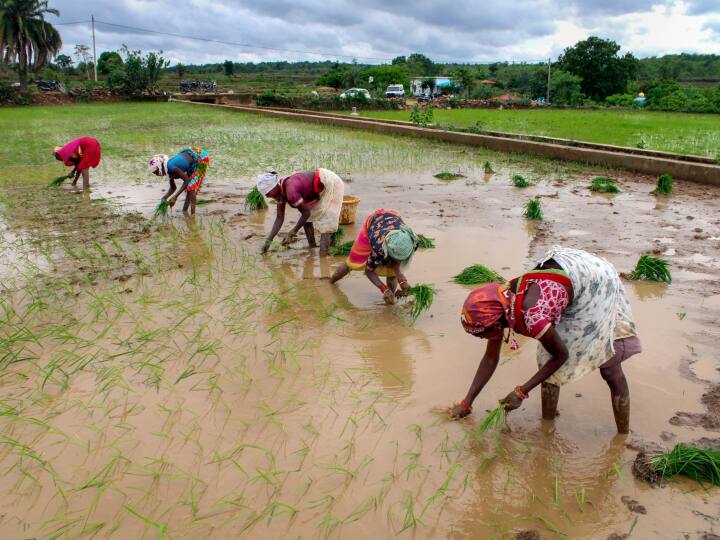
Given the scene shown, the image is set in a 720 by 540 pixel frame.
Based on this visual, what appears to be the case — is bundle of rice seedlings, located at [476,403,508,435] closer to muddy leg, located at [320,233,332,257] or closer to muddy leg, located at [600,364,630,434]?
muddy leg, located at [600,364,630,434]

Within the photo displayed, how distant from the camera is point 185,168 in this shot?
6.77 meters

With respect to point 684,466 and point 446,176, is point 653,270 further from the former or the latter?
point 446,176

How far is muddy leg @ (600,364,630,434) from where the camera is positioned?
2574 mm

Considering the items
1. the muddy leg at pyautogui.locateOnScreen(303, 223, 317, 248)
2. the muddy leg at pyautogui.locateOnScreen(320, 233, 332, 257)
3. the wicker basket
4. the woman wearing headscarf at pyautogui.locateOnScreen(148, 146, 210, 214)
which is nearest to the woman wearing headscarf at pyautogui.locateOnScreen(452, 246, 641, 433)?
the muddy leg at pyautogui.locateOnScreen(320, 233, 332, 257)

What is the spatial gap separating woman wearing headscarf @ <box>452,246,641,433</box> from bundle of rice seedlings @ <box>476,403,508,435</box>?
69 mm

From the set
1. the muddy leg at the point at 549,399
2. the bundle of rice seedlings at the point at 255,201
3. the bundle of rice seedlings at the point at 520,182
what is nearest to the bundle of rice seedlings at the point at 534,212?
the bundle of rice seedlings at the point at 520,182

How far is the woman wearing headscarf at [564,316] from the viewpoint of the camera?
2.27 metres

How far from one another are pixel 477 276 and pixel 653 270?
1.42 meters

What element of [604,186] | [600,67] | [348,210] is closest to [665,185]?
[604,186]

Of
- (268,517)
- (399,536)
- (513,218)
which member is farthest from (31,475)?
(513,218)

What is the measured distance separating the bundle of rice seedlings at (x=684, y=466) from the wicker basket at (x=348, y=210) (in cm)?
457

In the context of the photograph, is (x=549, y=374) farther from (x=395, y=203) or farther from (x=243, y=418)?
(x=395, y=203)

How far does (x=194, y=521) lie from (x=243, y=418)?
69 centimetres

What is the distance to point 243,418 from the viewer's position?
2850mm
